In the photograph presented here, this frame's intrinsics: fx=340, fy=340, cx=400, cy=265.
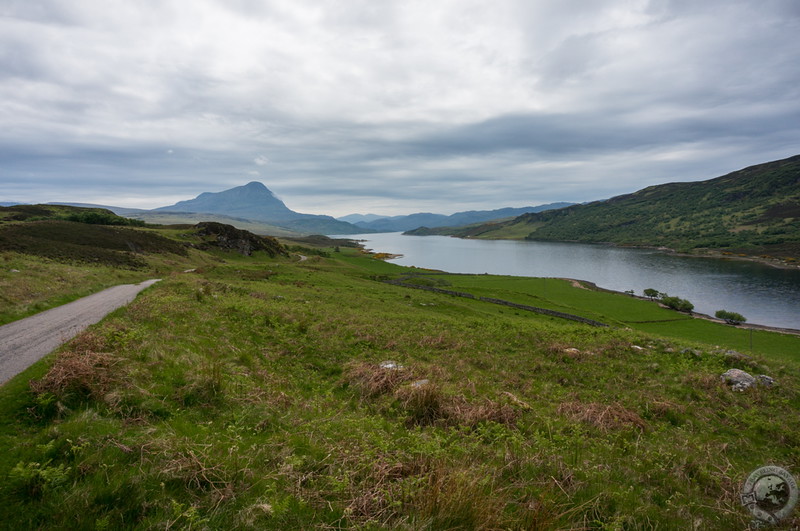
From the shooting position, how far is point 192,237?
82750 mm

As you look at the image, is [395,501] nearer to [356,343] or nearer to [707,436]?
[707,436]

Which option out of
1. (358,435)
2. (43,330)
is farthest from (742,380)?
(43,330)

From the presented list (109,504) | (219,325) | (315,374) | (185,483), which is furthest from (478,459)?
(219,325)

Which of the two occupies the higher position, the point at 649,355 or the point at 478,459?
the point at 478,459

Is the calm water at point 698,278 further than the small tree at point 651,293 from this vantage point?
No

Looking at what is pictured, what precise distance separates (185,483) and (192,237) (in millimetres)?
90933

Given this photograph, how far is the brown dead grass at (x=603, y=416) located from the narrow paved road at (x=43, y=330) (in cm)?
1693

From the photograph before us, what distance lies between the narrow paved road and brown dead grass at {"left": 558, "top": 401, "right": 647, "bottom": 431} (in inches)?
667

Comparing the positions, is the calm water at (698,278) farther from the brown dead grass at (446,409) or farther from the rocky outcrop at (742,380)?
the brown dead grass at (446,409)

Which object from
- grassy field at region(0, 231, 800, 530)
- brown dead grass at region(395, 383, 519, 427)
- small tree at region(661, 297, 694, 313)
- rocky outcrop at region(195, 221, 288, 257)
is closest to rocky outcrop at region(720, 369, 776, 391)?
grassy field at region(0, 231, 800, 530)

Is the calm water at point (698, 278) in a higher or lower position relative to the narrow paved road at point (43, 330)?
lower

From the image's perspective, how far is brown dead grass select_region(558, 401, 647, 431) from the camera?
35.7ft

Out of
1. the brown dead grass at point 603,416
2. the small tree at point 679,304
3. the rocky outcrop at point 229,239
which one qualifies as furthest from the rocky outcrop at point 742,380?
the rocky outcrop at point 229,239

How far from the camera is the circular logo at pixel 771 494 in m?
5.64
